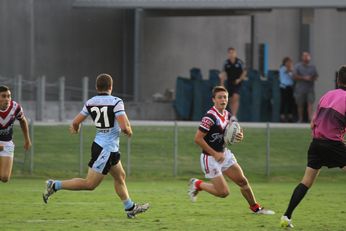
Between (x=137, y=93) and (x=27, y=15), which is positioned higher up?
(x=27, y=15)

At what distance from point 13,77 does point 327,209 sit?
16.6 metres

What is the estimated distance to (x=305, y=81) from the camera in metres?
30.7

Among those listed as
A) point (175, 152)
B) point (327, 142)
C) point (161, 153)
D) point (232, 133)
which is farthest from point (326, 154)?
point (161, 153)

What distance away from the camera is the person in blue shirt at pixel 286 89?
3127 cm

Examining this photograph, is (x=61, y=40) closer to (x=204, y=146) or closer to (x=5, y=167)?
(x=5, y=167)

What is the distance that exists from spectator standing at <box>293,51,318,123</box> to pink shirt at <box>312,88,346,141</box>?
16.1 m

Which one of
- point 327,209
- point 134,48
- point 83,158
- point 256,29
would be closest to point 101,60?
point 134,48

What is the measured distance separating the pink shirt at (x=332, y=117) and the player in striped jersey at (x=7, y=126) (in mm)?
5055

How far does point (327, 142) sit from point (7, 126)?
5.54m

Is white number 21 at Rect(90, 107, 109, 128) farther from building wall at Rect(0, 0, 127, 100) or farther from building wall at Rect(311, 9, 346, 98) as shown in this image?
building wall at Rect(311, 9, 346, 98)

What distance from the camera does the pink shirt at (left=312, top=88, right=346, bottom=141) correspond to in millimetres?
14336

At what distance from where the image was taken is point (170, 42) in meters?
36.3

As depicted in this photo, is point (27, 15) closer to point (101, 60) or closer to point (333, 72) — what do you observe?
point (101, 60)

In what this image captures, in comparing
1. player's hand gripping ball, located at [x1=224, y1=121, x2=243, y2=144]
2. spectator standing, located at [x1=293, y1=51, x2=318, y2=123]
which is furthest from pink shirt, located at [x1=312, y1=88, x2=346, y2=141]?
spectator standing, located at [x1=293, y1=51, x2=318, y2=123]
